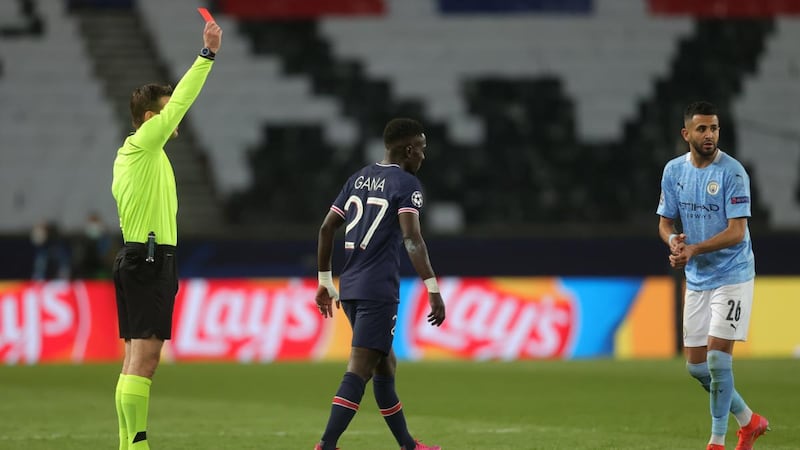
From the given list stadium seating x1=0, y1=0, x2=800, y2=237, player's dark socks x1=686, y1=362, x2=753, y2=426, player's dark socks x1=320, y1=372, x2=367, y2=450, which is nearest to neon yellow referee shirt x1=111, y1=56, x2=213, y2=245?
player's dark socks x1=320, y1=372, x2=367, y2=450

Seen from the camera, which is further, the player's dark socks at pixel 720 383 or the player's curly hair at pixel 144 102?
the player's dark socks at pixel 720 383

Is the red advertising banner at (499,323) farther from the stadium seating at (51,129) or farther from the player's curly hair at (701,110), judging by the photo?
the player's curly hair at (701,110)

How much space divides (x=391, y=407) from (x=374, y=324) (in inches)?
23.6

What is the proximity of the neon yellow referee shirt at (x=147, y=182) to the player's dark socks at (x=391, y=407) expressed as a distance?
1486 mm

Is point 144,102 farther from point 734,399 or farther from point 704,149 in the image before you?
point 734,399

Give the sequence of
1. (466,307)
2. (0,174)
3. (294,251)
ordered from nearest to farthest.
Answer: (466,307) < (294,251) < (0,174)

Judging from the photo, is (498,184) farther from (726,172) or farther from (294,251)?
(726,172)

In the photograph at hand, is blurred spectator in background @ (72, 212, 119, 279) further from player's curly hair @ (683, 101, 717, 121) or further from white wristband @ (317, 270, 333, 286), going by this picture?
player's curly hair @ (683, 101, 717, 121)

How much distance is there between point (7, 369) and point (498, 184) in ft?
34.3

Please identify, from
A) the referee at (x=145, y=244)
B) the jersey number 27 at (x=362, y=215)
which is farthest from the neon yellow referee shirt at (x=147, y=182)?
the jersey number 27 at (x=362, y=215)

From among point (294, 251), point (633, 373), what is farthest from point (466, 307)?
point (294, 251)

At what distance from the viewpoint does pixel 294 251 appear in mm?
22422

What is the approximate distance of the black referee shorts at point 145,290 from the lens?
24.1 ft

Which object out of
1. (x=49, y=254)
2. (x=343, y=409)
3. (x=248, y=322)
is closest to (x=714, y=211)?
(x=343, y=409)
